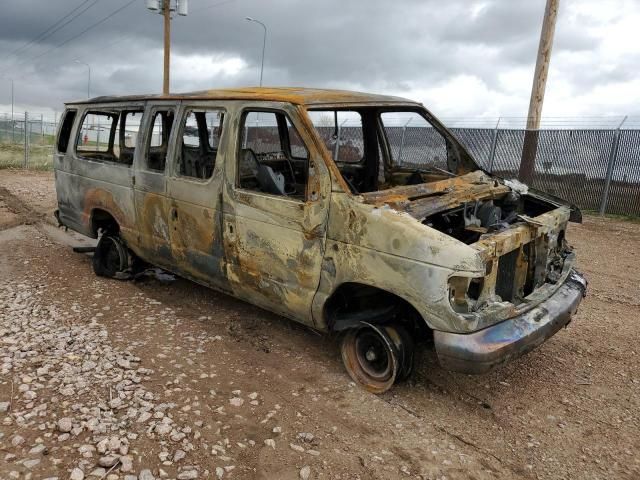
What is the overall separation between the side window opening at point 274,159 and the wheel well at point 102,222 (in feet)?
6.09

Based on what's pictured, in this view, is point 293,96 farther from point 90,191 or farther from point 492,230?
point 90,191

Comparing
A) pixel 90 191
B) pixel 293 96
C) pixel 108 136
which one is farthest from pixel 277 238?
pixel 108 136

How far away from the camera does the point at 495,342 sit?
3152 millimetres

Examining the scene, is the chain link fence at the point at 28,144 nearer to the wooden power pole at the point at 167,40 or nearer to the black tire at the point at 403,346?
the wooden power pole at the point at 167,40

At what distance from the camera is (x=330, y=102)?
4000mm

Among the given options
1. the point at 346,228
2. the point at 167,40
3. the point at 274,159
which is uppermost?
the point at 167,40

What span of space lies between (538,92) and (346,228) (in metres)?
10.8

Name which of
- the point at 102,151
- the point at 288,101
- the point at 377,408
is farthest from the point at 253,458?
the point at 102,151

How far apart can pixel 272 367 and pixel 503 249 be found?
192 cm

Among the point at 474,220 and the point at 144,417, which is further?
the point at 474,220

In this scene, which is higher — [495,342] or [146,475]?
[495,342]

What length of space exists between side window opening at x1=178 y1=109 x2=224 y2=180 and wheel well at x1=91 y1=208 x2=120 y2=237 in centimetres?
145

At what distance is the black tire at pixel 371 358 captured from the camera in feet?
11.6

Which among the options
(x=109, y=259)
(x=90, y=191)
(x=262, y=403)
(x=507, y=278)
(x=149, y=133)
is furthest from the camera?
(x=109, y=259)
